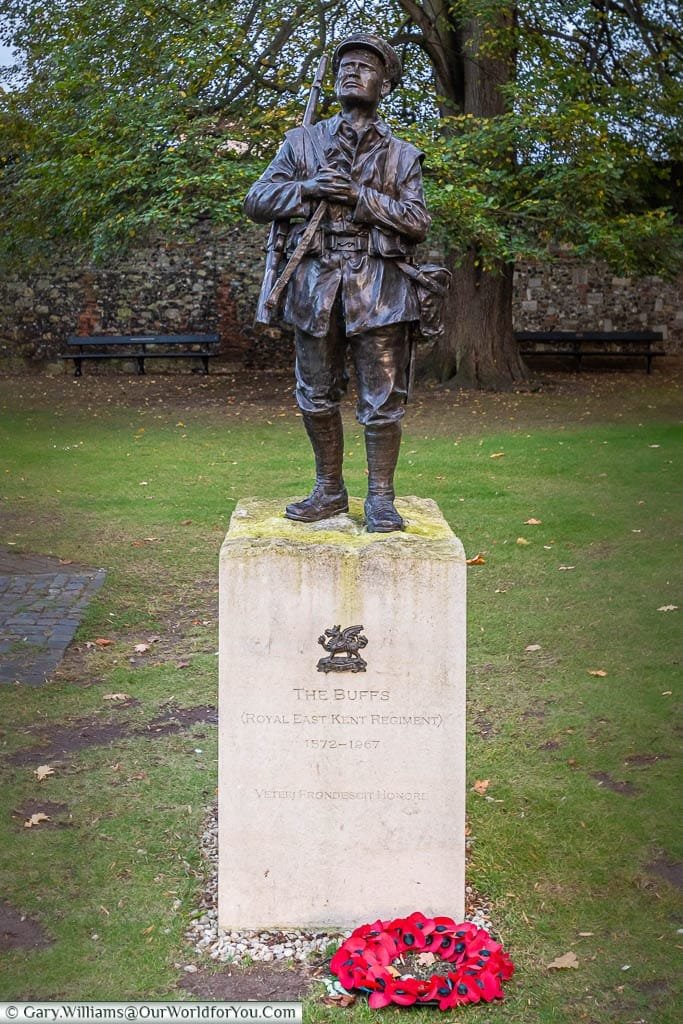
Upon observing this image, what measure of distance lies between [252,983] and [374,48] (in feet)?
11.5

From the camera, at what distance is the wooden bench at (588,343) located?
2394 centimetres

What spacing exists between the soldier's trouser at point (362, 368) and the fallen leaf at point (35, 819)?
89.4 inches

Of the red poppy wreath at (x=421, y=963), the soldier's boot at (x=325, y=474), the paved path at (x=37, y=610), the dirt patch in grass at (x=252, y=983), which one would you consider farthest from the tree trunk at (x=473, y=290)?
the dirt patch in grass at (x=252, y=983)

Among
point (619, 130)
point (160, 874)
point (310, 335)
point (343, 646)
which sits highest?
point (619, 130)

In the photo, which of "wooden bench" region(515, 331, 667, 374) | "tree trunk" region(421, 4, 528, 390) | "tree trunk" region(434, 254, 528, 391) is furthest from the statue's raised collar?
"wooden bench" region(515, 331, 667, 374)

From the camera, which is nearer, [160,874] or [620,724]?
[160,874]

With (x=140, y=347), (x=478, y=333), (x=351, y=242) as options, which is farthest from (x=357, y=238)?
(x=140, y=347)

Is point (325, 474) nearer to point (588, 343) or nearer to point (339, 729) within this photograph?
point (339, 729)

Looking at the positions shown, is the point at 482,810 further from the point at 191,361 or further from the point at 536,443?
the point at 191,361

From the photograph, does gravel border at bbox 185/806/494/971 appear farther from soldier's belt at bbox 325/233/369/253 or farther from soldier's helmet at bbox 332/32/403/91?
soldier's helmet at bbox 332/32/403/91

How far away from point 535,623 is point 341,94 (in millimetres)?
4603

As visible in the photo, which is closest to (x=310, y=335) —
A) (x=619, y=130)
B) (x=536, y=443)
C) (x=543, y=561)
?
(x=543, y=561)

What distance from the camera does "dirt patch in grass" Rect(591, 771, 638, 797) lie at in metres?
5.93

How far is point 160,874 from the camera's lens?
5203 millimetres
